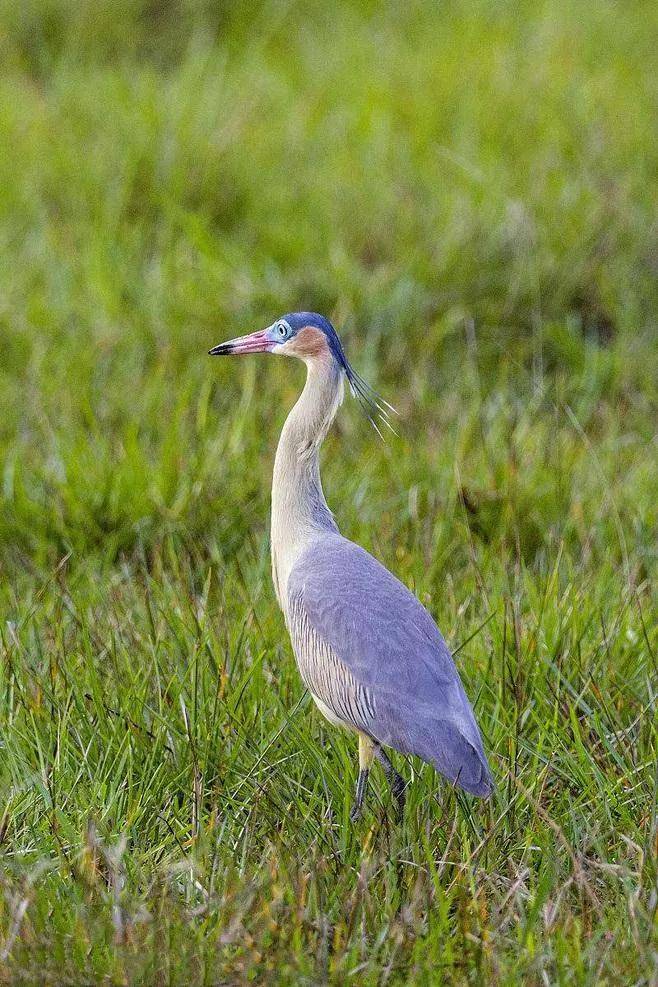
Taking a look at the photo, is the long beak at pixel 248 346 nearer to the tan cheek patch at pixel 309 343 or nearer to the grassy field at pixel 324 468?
the tan cheek patch at pixel 309 343

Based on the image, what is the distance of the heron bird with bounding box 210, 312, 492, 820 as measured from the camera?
264 centimetres

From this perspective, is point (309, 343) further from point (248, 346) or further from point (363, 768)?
point (363, 768)

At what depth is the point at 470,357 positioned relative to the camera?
16.0ft

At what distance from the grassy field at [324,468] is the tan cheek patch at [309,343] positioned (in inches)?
25.1

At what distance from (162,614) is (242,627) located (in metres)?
0.18

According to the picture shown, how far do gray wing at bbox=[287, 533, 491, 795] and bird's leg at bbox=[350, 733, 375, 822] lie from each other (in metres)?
0.06

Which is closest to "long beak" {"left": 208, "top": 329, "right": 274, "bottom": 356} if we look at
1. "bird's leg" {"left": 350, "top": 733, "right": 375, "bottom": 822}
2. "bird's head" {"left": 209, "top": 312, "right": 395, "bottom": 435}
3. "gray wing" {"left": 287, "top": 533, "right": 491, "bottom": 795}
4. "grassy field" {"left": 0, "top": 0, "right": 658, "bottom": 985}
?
"bird's head" {"left": 209, "top": 312, "right": 395, "bottom": 435}

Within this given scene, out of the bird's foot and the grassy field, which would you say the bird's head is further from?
the bird's foot

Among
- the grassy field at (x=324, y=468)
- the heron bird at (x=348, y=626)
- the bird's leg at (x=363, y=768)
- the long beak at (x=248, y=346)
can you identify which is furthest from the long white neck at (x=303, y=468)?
the bird's leg at (x=363, y=768)

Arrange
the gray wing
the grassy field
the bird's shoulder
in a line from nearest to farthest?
the grassy field < the gray wing < the bird's shoulder

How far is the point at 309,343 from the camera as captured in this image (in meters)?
3.08

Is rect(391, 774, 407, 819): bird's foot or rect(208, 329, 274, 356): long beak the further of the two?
rect(208, 329, 274, 356): long beak

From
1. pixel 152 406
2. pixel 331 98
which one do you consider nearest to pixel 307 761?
pixel 152 406

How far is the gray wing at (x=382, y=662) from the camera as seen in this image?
8.55 feet
